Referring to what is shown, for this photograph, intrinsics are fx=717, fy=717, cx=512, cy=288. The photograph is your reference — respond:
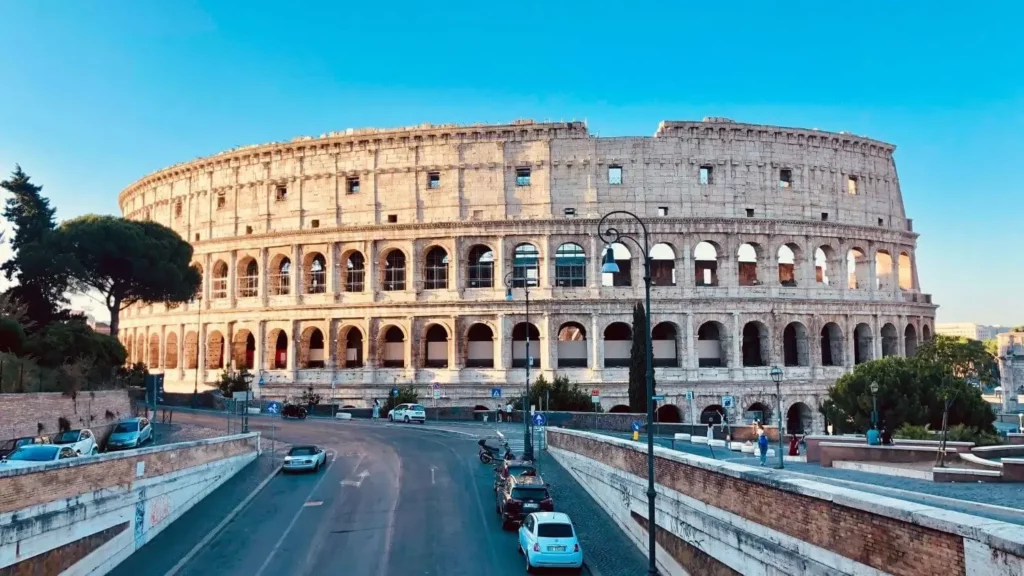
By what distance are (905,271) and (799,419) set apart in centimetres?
1658

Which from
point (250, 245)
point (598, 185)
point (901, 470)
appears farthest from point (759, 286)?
point (250, 245)

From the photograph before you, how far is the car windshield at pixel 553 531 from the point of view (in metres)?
15.8

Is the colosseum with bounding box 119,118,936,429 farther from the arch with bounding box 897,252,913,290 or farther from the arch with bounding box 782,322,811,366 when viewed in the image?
the arch with bounding box 897,252,913,290

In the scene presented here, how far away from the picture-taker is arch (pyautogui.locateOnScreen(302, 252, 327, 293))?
54594 mm

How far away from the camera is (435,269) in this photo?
173 ft

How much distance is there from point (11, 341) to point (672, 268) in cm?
4029

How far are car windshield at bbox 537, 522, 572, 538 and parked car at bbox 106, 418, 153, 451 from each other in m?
18.9

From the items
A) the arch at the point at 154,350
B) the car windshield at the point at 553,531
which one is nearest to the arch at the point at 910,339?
the car windshield at the point at 553,531

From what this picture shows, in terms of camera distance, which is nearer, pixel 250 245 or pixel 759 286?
pixel 759 286

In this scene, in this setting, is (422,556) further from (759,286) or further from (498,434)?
(759,286)

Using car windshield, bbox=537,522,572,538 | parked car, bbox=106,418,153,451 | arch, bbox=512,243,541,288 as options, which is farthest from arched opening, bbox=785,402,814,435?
parked car, bbox=106,418,153,451

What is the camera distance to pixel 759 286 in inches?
1997

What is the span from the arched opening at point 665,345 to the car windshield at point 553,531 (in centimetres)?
3597

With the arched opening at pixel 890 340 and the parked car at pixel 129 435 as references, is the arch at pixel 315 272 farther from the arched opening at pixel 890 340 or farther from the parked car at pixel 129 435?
the arched opening at pixel 890 340
